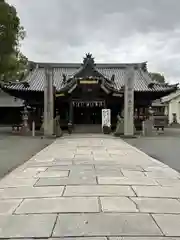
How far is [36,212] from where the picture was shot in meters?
5.34

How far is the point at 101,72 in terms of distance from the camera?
36.7 meters

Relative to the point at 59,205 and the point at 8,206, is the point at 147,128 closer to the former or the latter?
the point at 59,205

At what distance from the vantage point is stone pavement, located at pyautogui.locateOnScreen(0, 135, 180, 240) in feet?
14.6

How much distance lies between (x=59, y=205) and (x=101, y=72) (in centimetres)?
3163

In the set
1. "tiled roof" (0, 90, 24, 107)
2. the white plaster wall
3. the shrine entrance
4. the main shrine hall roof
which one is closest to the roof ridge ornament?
the main shrine hall roof

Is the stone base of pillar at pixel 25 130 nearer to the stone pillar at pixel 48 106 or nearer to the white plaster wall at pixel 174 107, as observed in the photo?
the stone pillar at pixel 48 106

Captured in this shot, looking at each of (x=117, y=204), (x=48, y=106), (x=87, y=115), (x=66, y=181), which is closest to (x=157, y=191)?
(x=117, y=204)

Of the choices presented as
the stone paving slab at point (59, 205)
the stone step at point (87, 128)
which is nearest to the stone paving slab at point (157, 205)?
the stone paving slab at point (59, 205)

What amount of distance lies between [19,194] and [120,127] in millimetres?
19934

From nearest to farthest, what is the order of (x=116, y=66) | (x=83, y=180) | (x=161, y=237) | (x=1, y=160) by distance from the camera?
(x=161, y=237), (x=83, y=180), (x=1, y=160), (x=116, y=66)

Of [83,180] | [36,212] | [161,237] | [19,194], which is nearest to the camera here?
[161,237]

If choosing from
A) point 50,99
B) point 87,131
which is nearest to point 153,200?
point 50,99

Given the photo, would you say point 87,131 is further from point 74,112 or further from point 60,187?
point 60,187

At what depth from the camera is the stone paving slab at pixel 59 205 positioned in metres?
5.42
